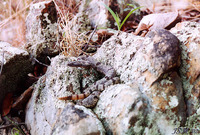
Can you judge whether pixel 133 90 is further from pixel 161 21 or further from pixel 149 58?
pixel 161 21

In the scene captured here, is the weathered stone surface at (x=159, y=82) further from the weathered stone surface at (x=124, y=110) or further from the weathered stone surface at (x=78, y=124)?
the weathered stone surface at (x=78, y=124)

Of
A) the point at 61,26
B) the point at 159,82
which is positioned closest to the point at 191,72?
the point at 159,82

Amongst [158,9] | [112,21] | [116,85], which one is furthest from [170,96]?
[158,9]

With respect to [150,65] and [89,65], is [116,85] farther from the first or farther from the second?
[89,65]

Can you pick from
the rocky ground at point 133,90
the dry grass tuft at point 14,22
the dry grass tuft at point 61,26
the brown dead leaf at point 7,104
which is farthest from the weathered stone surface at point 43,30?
the brown dead leaf at point 7,104

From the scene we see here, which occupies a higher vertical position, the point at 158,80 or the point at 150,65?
the point at 150,65
